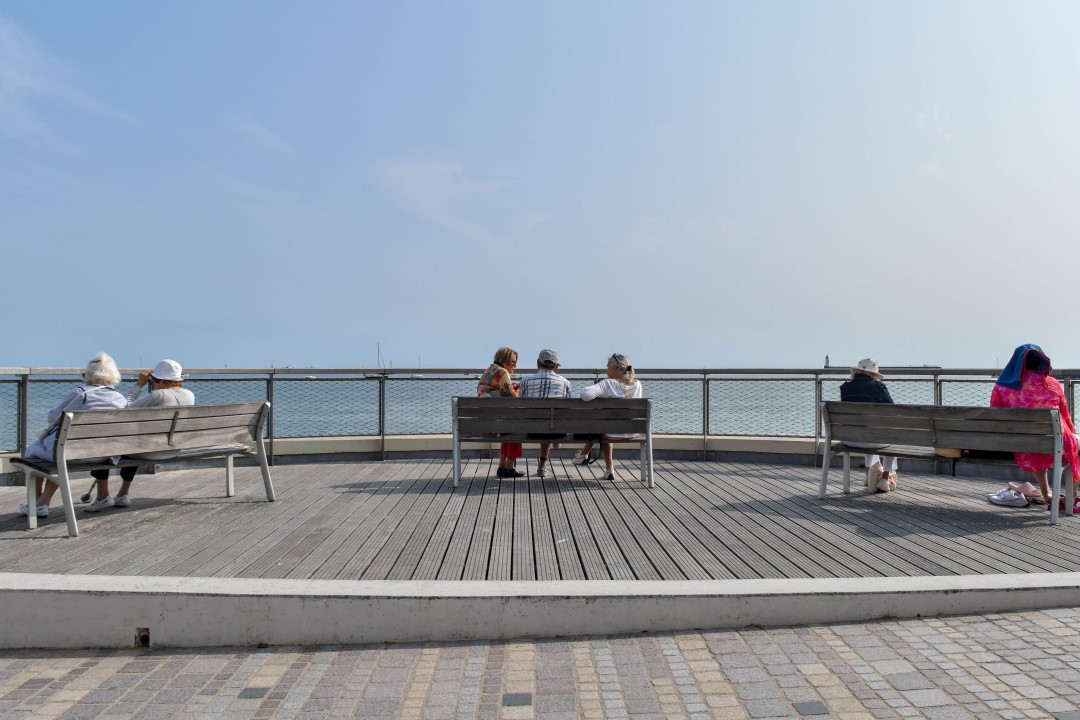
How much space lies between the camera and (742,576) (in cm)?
404

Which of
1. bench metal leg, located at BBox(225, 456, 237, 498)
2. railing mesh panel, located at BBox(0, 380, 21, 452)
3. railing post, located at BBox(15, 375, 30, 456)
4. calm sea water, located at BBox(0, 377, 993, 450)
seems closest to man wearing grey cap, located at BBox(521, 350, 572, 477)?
calm sea water, located at BBox(0, 377, 993, 450)

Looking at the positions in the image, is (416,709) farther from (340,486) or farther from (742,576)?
(340,486)

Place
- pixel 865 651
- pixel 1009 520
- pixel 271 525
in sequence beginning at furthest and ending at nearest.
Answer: pixel 1009 520, pixel 271 525, pixel 865 651

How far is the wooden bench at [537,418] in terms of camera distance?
23.7 feet

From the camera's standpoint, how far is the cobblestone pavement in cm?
281

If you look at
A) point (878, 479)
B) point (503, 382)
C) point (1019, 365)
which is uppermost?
point (1019, 365)

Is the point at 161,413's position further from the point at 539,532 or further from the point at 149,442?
the point at 539,532

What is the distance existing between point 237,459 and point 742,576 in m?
Result: 6.91

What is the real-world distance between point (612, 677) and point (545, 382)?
4.90 meters

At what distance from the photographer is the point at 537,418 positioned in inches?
285

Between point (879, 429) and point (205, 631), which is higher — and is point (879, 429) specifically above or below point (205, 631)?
above

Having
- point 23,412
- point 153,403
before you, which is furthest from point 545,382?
point 23,412

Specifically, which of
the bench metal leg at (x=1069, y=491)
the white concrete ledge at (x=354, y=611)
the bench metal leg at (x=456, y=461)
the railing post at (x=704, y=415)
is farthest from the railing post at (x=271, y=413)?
the bench metal leg at (x=1069, y=491)

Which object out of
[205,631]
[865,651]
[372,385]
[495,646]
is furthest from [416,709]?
[372,385]
